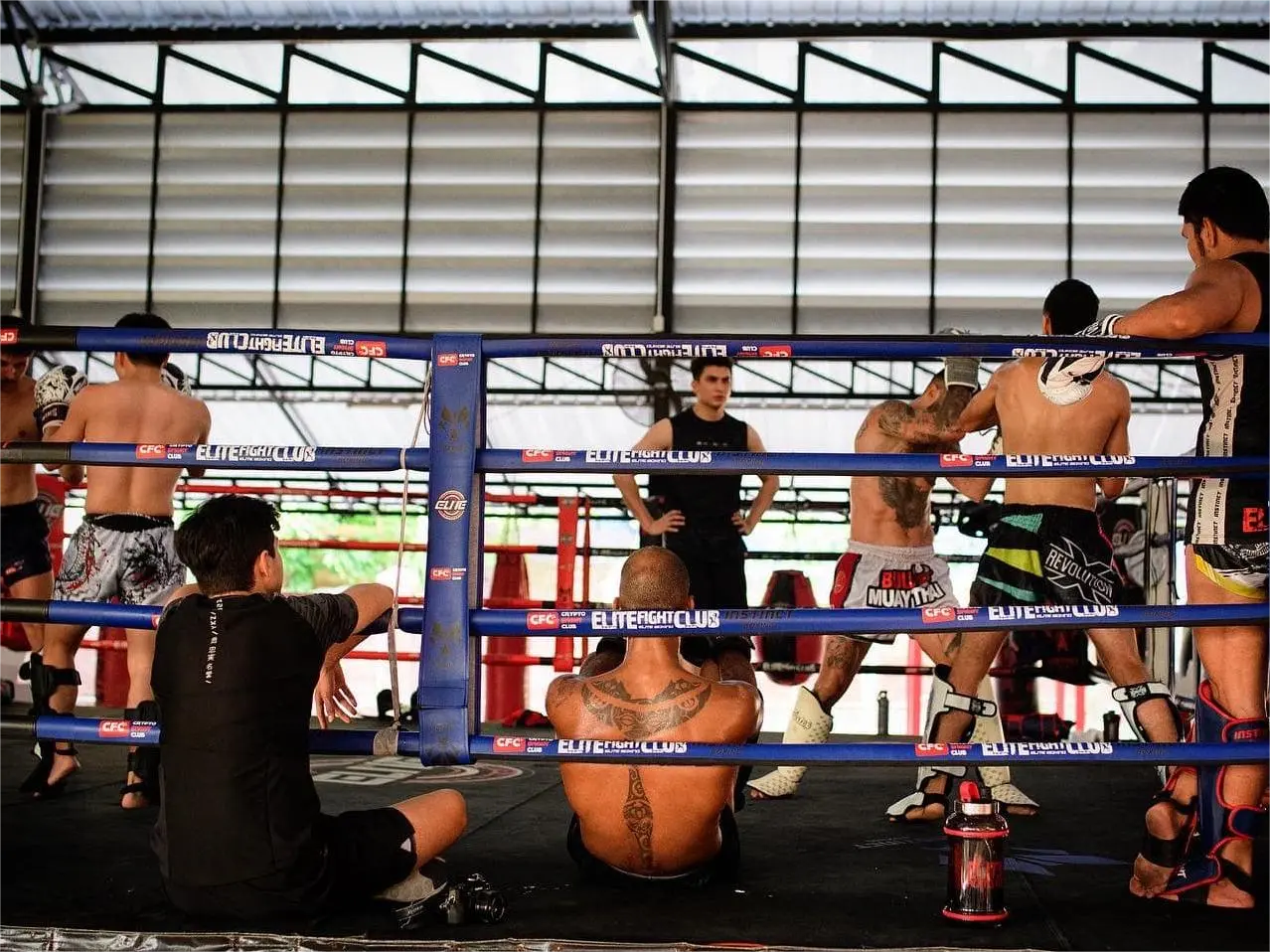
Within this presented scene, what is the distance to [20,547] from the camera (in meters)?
3.85

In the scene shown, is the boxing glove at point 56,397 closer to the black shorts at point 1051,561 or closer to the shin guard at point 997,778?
the black shorts at point 1051,561

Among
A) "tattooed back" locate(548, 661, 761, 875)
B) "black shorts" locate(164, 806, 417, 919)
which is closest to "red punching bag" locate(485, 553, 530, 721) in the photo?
"tattooed back" locate(548, 661, 761, 875)

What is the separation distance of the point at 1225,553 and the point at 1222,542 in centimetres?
2

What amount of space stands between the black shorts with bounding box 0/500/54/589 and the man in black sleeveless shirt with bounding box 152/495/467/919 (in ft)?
6.13

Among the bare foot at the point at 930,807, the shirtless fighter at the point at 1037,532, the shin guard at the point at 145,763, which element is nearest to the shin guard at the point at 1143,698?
the shirtless fighter at the point at 1037,532

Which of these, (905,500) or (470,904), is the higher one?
(905,500)

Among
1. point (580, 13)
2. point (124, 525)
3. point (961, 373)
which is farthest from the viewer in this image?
point (580, 13)

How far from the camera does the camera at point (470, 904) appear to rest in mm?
2127

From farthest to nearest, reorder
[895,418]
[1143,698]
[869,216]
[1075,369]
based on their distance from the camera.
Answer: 1. [869,216]
2. [895,418]
3. [1143,698]
4. [1075,369]

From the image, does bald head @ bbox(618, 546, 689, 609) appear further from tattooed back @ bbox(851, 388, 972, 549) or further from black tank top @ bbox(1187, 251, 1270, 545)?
tattooed back @ bbox(851, 388, 972, 549)

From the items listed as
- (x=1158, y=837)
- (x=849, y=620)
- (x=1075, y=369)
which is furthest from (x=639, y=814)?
(x=1075, y=369)

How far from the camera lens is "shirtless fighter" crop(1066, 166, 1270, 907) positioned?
7.75ft

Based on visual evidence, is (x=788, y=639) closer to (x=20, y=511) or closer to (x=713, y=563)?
(x=713, y=563)

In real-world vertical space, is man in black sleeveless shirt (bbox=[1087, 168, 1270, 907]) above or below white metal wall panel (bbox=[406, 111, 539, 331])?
below
